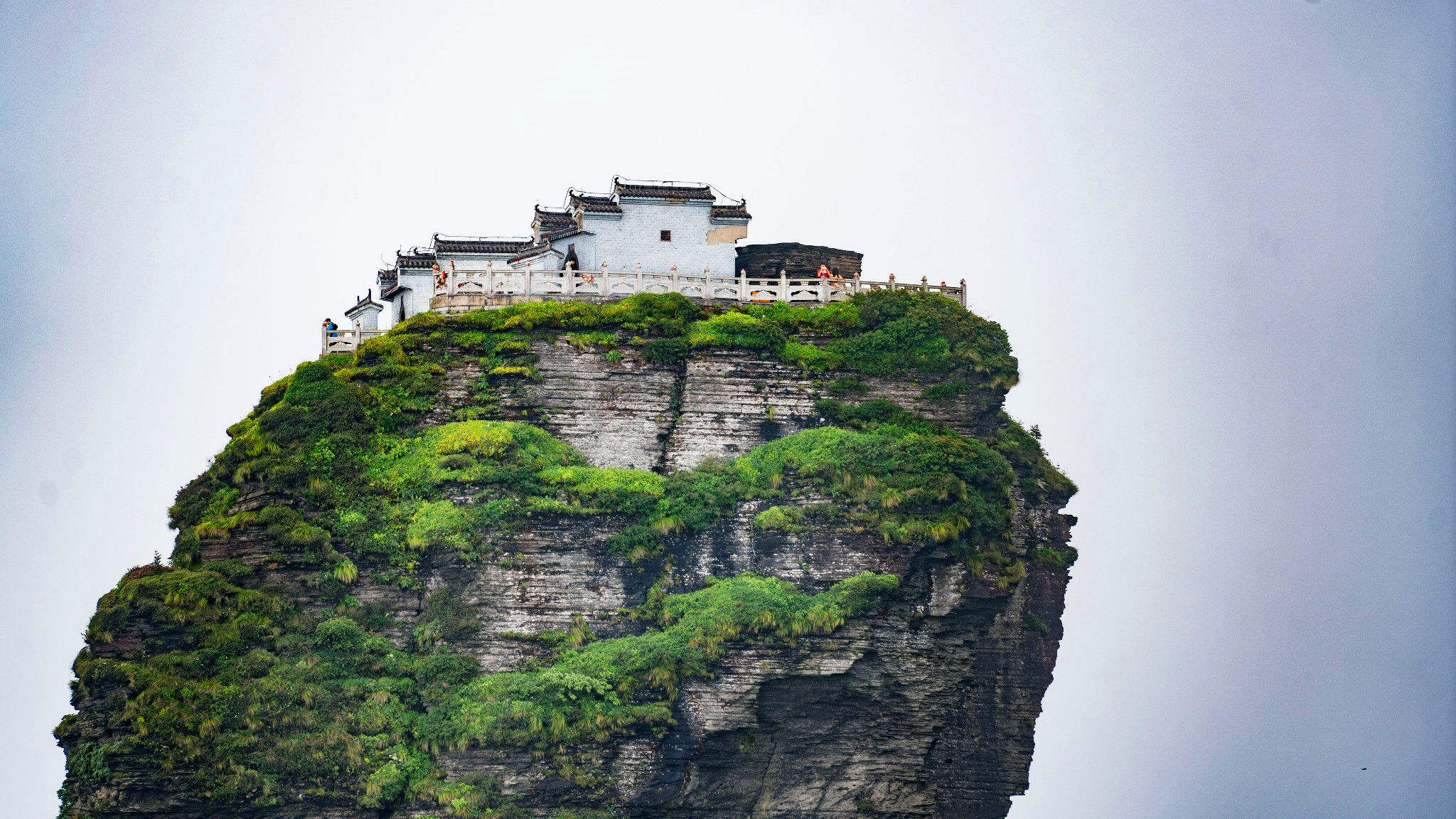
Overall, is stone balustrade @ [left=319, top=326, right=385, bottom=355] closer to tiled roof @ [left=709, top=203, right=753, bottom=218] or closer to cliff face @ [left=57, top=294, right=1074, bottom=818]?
cliff face @ [left=57, top=294, right=1074, bottom=818]

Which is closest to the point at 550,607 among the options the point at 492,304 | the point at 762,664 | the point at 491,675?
the point at 491,675

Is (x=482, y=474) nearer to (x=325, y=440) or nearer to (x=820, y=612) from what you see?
(x=325, y=440)

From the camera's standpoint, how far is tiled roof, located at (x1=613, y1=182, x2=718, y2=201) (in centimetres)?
5603

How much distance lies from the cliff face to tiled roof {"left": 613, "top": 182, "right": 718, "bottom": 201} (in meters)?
4.72

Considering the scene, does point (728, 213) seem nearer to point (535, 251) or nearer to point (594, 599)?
point (535, 251)

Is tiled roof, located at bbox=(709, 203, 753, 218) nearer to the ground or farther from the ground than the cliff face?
farther from the ground

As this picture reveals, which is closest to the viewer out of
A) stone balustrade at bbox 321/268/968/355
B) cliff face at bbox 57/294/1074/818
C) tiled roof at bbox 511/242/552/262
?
cliff face at bbox 57/294/1074/818

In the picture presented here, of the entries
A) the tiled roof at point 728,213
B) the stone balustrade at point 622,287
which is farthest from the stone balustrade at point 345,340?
the tiled roof at point 728,213

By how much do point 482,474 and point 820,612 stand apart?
8.85 m

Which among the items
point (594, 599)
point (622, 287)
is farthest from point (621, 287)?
point (594, 599)

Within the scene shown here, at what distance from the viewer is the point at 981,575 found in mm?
49969

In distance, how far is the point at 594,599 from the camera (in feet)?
162

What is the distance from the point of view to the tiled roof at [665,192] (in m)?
56.0

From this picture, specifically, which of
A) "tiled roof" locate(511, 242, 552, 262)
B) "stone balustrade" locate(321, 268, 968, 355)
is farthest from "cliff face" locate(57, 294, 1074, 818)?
"tiled roof" locate(511, 242, 552, 262)
